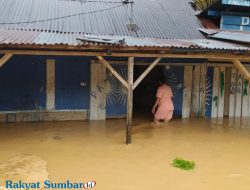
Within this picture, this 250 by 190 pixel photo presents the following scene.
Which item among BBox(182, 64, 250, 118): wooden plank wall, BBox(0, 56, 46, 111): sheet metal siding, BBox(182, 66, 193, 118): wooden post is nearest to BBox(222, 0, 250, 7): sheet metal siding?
BBox(182, 64, 250, 118): wooden plank wall

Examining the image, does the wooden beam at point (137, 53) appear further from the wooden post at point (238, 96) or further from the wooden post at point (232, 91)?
the wooden post at point (238, 96)

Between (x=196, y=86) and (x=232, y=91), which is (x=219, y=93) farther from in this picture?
(x=196, y=86)

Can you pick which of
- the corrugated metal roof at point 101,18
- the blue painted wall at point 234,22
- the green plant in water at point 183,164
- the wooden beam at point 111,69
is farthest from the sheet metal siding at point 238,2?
the green plant in water at point 183,164

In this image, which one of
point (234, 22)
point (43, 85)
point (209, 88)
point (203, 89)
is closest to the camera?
point (43, 85)

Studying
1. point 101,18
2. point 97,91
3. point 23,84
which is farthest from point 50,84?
point 101,18

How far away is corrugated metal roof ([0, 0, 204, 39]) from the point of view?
385 inches

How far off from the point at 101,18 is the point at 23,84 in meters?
3.34

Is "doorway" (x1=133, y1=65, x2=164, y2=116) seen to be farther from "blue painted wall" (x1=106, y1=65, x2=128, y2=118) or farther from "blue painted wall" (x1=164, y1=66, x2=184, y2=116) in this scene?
"blue painted wall" (x1=106, y1=65, x2=128, y2=118)

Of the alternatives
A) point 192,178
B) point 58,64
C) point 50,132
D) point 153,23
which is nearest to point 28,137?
point 50,132

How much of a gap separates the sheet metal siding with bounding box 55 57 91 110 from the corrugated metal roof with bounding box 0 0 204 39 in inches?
43.9

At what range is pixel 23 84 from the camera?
9.87 metres

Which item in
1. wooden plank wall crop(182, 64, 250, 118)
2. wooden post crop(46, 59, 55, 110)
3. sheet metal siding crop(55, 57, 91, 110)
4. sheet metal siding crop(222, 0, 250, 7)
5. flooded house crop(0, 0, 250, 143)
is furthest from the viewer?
wooden plank wall crop(182, 64, 250, 118)

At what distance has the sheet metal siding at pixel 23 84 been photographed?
9.68 metres

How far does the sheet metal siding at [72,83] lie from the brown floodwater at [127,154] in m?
0.72
